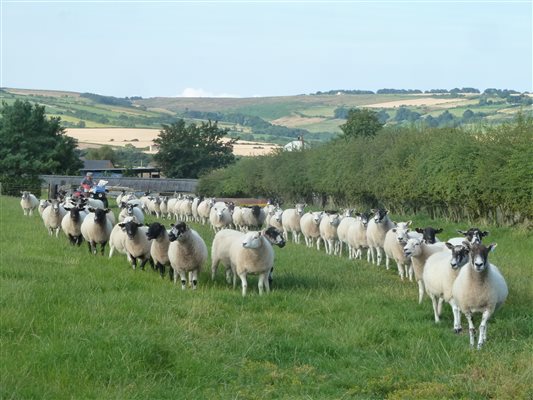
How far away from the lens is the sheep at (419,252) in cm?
1619

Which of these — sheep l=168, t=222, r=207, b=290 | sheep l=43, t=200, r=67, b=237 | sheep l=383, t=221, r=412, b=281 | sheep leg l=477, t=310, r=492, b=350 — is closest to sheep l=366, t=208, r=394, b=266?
sheep l=383, t=221, r=412, b=281

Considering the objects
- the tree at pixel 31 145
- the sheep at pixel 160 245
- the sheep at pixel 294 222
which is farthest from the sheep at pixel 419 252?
the tree at pixel 31 145

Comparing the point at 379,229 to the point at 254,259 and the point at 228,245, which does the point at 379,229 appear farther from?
the point at 254,259

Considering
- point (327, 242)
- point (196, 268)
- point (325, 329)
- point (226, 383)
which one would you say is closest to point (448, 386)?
point (226, 383)

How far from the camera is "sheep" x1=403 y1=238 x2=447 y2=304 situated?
16.2 meters

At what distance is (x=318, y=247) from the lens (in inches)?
1072

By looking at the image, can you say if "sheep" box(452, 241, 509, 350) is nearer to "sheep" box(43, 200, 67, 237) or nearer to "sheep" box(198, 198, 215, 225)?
"sheep" box(43, 200, 67, 237)

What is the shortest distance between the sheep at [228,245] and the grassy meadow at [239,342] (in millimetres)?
837

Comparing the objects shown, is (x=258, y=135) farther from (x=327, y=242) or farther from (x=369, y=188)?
(x=327, y=242)

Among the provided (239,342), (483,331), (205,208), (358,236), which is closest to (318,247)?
(358,236)

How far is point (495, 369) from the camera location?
1013 cm

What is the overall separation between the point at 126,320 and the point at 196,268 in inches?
193

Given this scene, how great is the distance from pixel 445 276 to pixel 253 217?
68.6 feet

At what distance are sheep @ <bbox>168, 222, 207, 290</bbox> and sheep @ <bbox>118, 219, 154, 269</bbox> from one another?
2.18m
